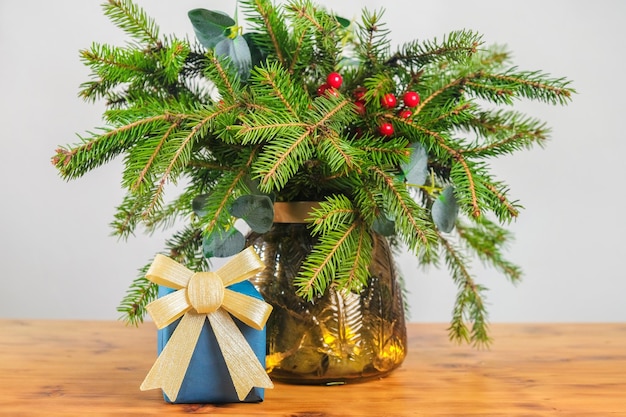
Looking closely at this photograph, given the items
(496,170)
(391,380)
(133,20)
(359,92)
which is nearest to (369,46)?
(359,92)

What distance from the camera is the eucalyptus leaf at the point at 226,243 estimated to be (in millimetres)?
750

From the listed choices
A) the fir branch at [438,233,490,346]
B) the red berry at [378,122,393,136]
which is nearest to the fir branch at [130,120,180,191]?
the red berry at [378,122,393,136]

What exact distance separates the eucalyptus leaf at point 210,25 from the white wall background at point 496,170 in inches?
32.4

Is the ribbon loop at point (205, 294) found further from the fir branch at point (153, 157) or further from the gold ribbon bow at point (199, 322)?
the fir branch at point (153, 157)

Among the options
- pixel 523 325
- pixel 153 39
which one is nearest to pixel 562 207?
pixel 523 325

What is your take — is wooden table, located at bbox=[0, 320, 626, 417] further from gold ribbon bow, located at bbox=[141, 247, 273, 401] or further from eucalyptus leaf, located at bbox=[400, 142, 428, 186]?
eucalyptus leaf, located at bbox=[400, 142, 428, 186]

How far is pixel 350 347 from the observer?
774 mm

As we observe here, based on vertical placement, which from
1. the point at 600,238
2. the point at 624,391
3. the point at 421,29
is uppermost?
the point at 421,29

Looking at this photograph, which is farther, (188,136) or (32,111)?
(32,111)

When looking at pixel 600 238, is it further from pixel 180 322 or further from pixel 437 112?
pixel 180 322

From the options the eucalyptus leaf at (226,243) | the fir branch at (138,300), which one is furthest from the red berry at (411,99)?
the fir branch at (138,300)

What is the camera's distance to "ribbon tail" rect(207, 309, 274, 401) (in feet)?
2.24

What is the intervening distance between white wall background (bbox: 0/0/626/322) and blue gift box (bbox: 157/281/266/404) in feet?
2.98

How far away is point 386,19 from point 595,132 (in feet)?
1.69
